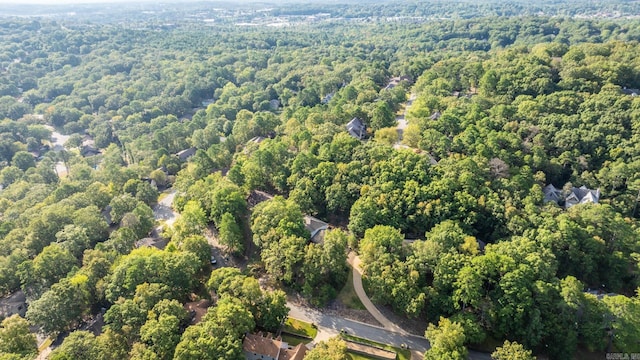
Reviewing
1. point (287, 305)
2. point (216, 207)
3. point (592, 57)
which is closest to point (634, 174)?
point (592, 57)

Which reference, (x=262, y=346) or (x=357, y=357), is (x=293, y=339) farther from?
(x=357, y=357)

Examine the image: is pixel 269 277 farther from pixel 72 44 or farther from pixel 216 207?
pixel 72 44

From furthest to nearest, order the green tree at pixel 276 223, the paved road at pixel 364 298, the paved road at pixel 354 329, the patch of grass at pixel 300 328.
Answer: the green tree at pixel 276 223 < the paved road at pixel 364 298 < the patch of grass at pixel 300 328 < the paved road at pixel 354 329

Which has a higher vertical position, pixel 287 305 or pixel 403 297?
pixel 403 297

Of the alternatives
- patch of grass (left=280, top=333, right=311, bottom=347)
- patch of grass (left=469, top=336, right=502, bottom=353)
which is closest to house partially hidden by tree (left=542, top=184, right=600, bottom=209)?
patch of grass (left=469, top=336, right=502, bottom=353)

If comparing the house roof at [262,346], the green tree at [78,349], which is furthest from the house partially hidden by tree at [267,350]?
the green tree at [78,349]

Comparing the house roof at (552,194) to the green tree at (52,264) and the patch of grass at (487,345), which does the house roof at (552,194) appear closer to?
the patch of grass at (487,345)

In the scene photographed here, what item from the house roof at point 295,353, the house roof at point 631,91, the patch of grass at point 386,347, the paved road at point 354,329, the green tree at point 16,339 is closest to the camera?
the house roof at point 295,353
